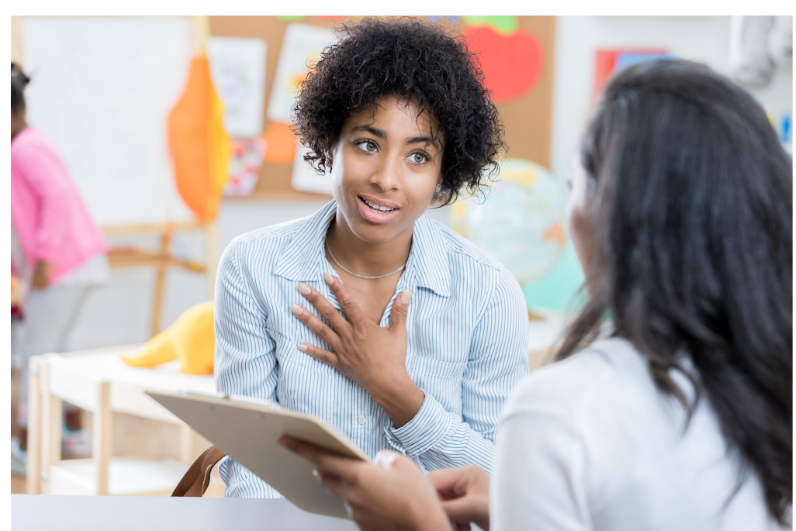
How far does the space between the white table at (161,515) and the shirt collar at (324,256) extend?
1.27 feet

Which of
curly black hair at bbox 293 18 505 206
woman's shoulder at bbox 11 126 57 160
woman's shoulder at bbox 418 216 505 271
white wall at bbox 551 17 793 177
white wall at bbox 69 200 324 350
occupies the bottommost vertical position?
white wall at bbox 69 200 324 350

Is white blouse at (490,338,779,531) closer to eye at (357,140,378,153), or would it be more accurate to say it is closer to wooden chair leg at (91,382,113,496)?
eye at (357,140,378,153)

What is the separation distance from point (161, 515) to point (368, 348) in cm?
38

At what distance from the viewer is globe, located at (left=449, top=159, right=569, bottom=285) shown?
265 cm

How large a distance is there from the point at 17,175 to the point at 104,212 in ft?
1.63

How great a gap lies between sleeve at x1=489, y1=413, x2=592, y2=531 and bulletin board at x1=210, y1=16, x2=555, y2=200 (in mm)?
2942

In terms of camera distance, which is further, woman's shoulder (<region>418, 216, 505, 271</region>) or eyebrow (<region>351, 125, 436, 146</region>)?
woman's shoulder (<region>418, 216, 505, 271</region>)

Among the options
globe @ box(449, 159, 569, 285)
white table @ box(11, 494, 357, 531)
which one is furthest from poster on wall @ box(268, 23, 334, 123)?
white table @ box(11, 494, 357, 531)

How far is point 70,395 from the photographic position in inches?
74.0

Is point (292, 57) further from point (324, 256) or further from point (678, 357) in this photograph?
point (678, 357)

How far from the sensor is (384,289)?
1168 mm

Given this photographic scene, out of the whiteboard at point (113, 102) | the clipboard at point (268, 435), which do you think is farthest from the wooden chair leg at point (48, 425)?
the clipboard at point (268, 435)

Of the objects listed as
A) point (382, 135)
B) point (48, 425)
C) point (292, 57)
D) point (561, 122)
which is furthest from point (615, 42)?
point (48, 425)

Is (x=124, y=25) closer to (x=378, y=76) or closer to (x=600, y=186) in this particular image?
(x=378, y=76)
